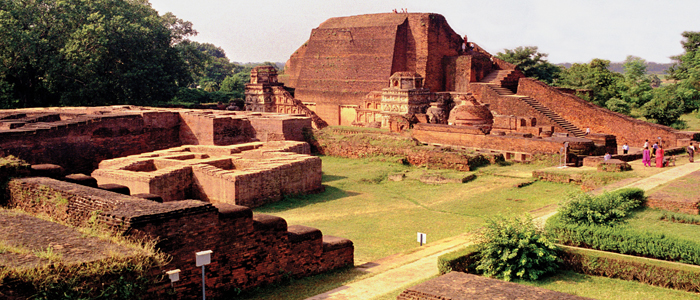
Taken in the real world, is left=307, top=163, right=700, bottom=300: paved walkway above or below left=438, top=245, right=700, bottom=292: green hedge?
below

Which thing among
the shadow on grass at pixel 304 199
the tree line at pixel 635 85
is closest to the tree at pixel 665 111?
the tree line at pixel 635 85

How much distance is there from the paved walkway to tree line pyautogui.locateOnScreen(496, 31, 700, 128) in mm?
19387

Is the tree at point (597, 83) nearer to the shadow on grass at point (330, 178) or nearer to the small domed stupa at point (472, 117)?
the small domed stupa at point (472, 117)

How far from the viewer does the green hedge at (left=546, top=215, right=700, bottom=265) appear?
8133 millimetres

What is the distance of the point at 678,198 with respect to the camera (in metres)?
10.5

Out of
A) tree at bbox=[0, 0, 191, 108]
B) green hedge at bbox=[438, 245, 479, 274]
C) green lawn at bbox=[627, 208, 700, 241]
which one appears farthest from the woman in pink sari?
tree at bbox=[0, 0, 191, 108]

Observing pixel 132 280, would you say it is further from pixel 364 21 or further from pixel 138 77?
pixel 364 21

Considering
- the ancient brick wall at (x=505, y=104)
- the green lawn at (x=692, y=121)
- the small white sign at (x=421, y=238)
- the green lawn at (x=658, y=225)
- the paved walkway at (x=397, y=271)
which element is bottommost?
the paved walkway at (x=397, y=271)

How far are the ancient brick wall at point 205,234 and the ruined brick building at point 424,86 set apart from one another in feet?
39.6

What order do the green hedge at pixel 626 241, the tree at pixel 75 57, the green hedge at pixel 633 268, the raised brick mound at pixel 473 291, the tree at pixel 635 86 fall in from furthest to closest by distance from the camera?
1. the tree at pixel 635 86
2. the tree at pixel 75 57
3. the green hedge at pixel 626 241
4. the green hedge at pixel 633 268
5. the raised brick mound at pixel 473 291

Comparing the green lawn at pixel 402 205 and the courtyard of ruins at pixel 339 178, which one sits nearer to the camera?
the courtyard of ruins at pixel 339 178

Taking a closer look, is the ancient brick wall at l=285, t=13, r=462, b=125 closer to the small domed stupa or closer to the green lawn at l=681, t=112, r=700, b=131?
the small domed stupa

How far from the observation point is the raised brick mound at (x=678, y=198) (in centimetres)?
1012

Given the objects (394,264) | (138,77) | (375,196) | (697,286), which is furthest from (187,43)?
(697,286)
